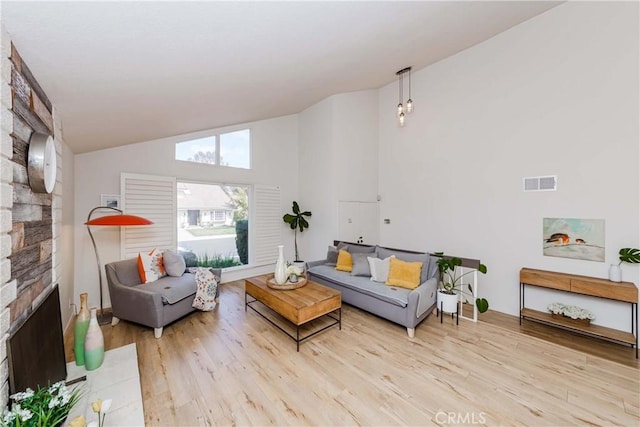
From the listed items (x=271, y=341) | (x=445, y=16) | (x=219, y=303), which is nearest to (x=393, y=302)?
(x=271, y=341)

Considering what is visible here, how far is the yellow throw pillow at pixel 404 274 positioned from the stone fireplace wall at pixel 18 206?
3.22m

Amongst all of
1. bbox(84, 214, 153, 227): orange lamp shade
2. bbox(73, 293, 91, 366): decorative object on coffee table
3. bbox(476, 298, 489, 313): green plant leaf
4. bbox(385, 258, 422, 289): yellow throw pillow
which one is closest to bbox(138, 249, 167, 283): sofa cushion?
bbox(84, 214, 153, 227): orange lamp shade

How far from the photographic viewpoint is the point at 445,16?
2658 mm

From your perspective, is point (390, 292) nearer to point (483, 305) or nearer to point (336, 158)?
point (483, 305)

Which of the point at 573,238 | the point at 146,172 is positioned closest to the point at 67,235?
the point at 146,172

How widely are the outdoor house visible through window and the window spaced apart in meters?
0.46

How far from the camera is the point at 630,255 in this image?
263cm

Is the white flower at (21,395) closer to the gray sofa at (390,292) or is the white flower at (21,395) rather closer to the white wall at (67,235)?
the white wall at (67,235)

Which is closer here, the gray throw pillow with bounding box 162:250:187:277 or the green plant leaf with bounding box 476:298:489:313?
the green plant leaf with bounding box 476:298:489:313

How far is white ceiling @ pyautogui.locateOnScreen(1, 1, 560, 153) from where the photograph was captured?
1.16 metres

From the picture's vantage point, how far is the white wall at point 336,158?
15.7 ft

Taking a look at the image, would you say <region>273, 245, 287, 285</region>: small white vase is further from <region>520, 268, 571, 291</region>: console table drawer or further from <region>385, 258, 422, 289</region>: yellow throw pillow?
<region>520, 268, 571, 291</region>: console table drawer

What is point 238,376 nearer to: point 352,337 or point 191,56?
point 352,337

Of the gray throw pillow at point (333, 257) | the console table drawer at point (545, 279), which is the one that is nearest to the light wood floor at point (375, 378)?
the console table drawer at point (545, 279)
